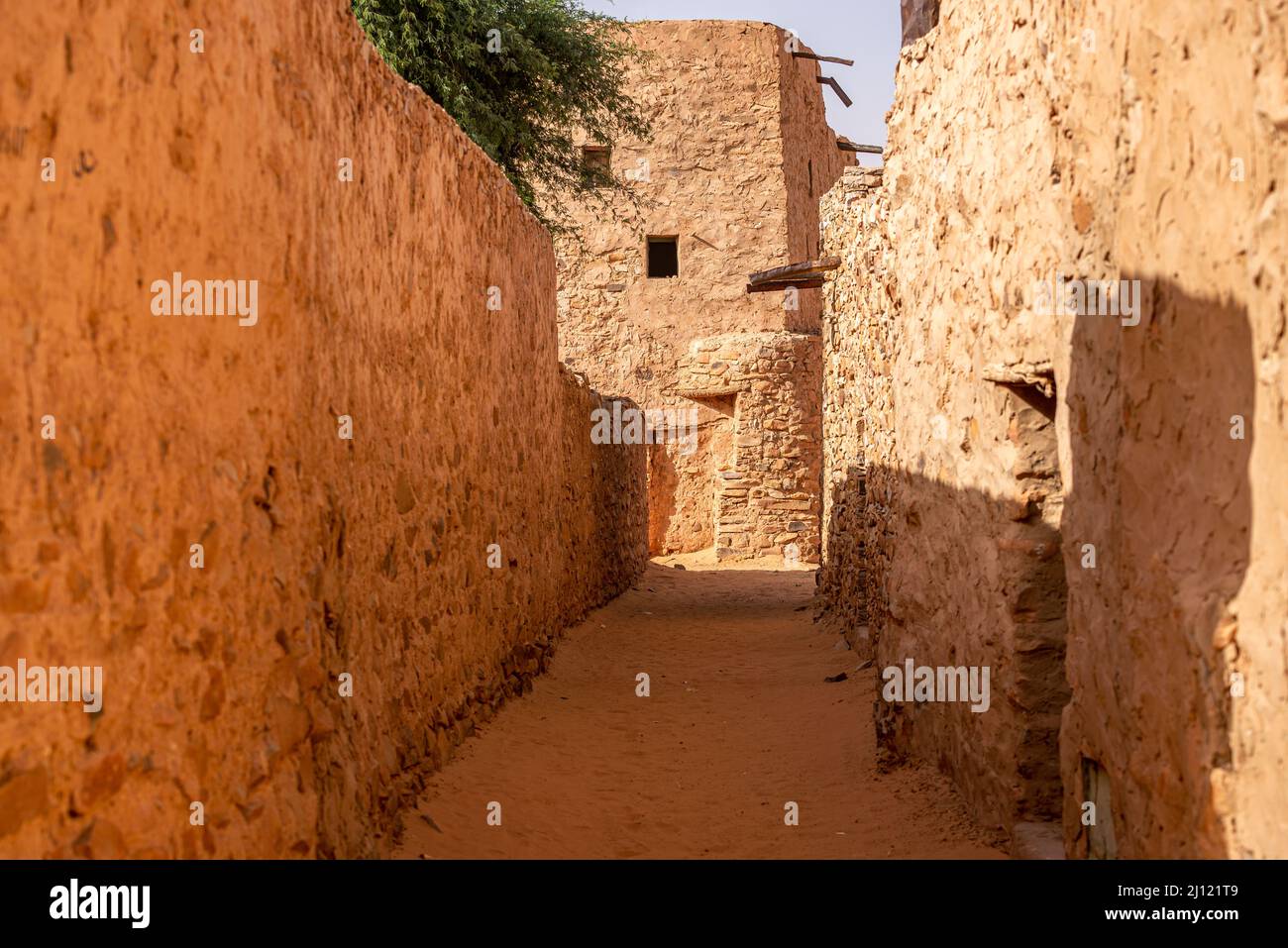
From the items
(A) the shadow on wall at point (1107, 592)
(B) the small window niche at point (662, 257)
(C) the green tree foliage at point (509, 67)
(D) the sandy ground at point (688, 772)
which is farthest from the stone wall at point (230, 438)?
(B) the small window niche at point (662, 257)

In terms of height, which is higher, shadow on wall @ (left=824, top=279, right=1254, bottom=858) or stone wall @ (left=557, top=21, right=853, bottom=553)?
stone wall @ (left=557, top=21, right=853, bottom=553)

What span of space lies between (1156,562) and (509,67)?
10.6 meters

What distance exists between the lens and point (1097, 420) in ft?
11.7

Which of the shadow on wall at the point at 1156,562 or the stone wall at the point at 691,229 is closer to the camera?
the shadow on wall at the point at 1156,562

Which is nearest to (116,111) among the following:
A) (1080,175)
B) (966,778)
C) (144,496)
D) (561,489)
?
(144,496)

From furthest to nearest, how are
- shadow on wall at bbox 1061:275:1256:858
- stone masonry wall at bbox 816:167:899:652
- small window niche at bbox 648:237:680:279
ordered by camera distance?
small window niche at bbox 648:237:680:279 → stone masonry wall at bbox 816:167:899:652 → shadow on wall at bbox 1061:275:1256:858

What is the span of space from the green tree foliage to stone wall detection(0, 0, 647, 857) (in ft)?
19.3

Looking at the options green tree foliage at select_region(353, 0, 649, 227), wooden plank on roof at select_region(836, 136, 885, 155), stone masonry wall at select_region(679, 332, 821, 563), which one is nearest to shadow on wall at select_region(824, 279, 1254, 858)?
green tree foliage at select_region(353, 0, 649, 227)

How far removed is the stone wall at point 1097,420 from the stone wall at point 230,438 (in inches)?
93.6

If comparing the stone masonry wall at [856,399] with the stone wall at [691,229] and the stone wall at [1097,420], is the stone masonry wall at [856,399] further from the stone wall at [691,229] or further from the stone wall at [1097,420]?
the stone wall at [691,229]

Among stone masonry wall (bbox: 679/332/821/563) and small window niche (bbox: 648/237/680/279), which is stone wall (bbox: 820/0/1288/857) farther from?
small window niche (bbox: 648/237/680/279)

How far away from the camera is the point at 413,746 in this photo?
5.26 meters

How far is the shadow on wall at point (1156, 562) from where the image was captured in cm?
269

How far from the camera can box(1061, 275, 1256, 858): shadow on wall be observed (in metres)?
2.69
